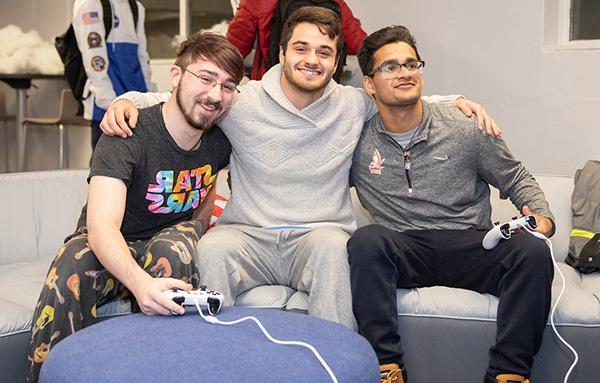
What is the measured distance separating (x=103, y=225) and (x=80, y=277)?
0.54ft

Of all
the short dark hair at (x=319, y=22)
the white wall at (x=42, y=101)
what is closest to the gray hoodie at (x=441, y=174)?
the short dark hair at (x=319, y=22)

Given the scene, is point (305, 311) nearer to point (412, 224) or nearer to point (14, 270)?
point (412, 224)

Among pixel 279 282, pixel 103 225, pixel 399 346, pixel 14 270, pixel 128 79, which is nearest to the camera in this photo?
pixel 103 225

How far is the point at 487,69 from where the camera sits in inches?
157

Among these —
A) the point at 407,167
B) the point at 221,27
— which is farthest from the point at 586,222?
the point at 221,27

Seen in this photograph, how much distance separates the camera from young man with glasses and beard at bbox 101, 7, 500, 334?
8.15 feet

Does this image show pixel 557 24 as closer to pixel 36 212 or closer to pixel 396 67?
pixel 396 67

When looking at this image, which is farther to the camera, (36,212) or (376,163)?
(36,212)

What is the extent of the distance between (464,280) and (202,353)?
1.10m

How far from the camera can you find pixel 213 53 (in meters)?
2.29

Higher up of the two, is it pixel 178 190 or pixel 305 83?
pixel 305 83

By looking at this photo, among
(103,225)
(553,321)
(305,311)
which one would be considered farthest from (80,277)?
(553,321)

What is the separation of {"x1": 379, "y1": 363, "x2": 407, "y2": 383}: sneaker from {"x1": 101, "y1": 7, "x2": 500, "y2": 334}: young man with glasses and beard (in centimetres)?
37

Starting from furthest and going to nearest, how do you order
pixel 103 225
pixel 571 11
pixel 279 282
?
pixel 571 11 < pixel 279 282 < pixel 103 225
